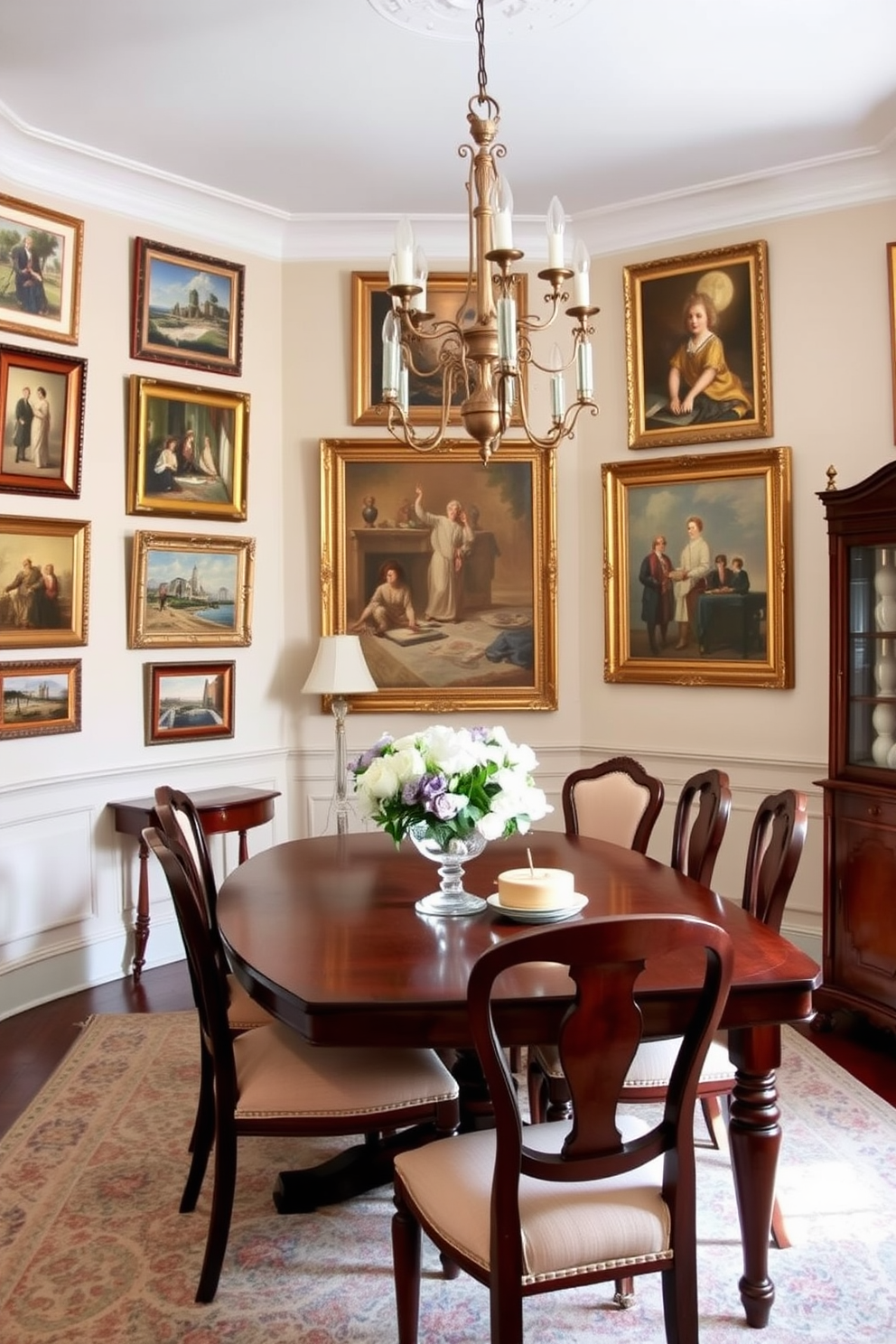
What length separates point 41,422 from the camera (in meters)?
4.70

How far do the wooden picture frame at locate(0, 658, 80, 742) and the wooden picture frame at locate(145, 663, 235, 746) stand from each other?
406mm

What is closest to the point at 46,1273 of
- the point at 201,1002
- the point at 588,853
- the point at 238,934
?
the point at 201,1002

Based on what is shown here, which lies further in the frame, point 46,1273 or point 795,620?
point 795,620

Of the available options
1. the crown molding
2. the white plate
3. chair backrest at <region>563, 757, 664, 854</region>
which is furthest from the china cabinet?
the white plate

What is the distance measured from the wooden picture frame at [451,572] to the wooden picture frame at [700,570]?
357mm

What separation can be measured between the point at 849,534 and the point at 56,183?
372 cm

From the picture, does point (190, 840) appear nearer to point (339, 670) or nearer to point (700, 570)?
point (339, 670)

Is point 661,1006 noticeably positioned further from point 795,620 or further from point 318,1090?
point 795,620

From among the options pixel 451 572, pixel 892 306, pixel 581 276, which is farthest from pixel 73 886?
pixel 892 306

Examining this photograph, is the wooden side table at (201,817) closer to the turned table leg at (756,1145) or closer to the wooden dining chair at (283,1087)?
the wooden dining chair at (283,1087)

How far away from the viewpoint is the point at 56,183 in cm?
481

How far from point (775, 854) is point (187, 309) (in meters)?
3.91

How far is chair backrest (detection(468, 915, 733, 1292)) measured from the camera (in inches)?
73.3

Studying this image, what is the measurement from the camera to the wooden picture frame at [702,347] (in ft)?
Result: 17.0
